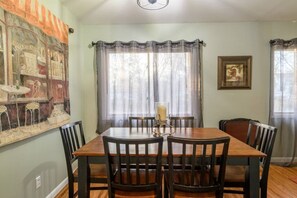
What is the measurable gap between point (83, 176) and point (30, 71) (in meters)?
1.13

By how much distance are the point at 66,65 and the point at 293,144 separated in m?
3.86

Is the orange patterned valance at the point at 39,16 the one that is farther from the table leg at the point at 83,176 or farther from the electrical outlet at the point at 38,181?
the electrical outlet at the point at 38,181

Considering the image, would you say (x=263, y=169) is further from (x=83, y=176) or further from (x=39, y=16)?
(x=39, y=16)

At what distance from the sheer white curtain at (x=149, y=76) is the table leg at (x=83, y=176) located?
1927 mm

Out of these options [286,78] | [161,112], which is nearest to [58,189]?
[161,112]

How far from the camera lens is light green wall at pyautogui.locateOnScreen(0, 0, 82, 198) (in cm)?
183

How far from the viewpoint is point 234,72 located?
375 centimetres

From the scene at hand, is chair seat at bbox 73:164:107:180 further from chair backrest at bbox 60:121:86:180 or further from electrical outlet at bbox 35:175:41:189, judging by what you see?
electrical outlet at bbox 35:175:41:189

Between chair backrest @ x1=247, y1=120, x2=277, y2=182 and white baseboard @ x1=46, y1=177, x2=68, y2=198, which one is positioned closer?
chair backrest @ x1=247, y1=120, x2=277, y2=182

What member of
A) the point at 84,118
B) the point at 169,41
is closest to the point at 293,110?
the point at 169,41

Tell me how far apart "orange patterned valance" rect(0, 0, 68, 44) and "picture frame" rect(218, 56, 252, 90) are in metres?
2.53

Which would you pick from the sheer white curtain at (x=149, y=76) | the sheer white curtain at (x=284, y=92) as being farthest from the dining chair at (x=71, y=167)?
the sheer white curtain at (x=284, y=92)

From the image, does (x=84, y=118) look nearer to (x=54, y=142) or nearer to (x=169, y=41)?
(x=54, y=142)

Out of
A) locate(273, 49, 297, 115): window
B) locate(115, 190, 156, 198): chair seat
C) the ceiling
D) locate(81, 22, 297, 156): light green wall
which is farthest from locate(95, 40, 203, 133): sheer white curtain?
locate(115, 190, 156, 198): chair seat
